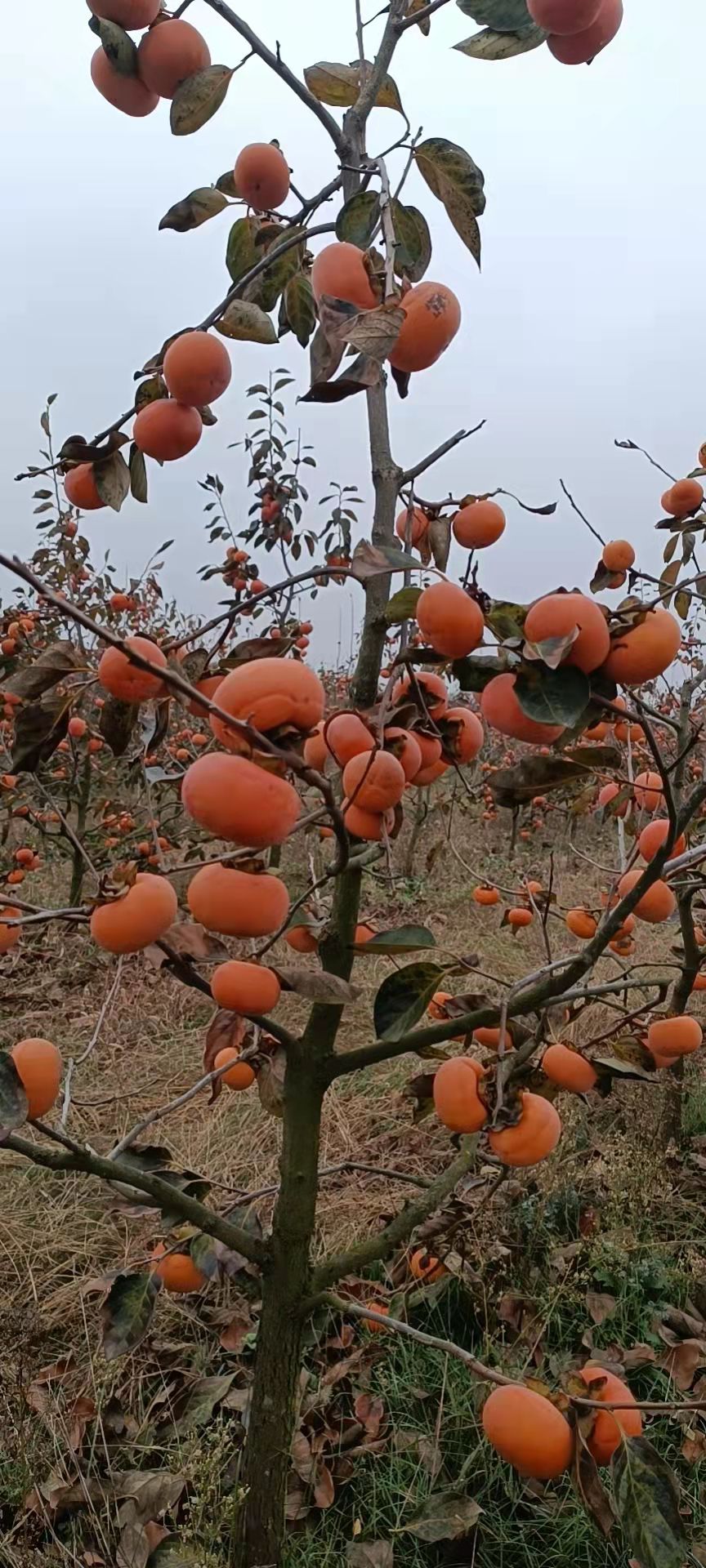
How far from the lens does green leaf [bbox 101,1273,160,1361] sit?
107 cm

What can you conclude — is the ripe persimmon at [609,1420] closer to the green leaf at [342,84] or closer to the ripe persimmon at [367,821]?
the ripe persimmon at [367,821]

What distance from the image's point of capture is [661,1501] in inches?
35.3

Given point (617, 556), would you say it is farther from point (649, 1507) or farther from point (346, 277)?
point (649, 1507)

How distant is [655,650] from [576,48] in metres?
0.53

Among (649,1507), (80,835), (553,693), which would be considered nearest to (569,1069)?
(649,1507)

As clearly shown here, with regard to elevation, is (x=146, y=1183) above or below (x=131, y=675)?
below

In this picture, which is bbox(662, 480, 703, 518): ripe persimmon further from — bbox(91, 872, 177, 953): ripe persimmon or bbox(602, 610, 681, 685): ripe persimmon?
bbox(91, 872, 177, 953): ripe persimmon

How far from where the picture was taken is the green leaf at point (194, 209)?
107cm

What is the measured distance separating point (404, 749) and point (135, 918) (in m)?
0.28

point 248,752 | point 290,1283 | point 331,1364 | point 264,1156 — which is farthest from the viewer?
point 264,1156

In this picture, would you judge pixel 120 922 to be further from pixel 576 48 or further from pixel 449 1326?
pixel 449 1326

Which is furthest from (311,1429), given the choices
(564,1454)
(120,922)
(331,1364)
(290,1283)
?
(120,922)

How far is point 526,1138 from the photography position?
97 centimetres

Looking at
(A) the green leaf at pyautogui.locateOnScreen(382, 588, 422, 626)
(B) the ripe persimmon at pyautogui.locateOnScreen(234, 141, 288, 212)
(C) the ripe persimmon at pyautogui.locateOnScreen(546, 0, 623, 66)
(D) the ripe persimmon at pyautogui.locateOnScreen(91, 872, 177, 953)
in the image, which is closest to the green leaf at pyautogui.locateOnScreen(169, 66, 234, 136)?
(B) the ripe persimmon at pyautogui.locateOnScreen(234, 141, 288, 212)
